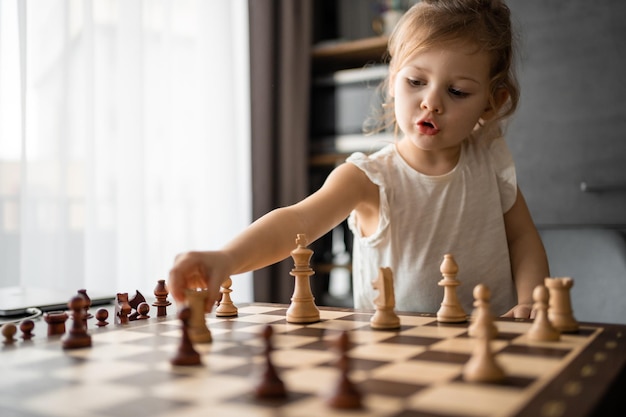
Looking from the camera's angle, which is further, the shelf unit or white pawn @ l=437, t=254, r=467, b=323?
the shelf unit

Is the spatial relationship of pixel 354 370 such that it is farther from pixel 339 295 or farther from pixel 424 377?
pixel 339 295

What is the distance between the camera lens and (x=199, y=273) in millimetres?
1084

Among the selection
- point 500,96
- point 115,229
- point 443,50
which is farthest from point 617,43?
point 115,229

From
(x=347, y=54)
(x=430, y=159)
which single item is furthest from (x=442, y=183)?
(x=347, y=54)

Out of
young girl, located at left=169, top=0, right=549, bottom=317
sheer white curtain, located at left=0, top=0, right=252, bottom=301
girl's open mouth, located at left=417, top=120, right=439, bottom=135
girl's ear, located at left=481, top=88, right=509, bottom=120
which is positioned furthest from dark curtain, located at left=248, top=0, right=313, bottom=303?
girl's open mouth, located at left=417, top=120, right=439, bottom=135

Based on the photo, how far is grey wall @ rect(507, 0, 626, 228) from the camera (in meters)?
2.35

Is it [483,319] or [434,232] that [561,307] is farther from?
[434,232]

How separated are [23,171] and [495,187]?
1471 mm

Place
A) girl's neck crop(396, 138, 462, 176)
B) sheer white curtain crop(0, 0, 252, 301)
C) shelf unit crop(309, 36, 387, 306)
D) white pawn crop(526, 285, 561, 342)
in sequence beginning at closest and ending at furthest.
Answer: white pawn crop(526, 285, 561, 342) → girl's neck crop(396, 138, 462, 176) → sheer white curtain crop(0, 0, 252, 301) → shelf unit crop(309, 36, 387, 306)

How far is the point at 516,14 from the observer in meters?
2.51

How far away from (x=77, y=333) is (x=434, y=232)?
101 cm

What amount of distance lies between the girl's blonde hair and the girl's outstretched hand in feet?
2.54

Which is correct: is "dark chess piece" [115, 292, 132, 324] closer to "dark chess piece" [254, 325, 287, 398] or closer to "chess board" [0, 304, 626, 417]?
"chess board" [0, 304, 626, 417]

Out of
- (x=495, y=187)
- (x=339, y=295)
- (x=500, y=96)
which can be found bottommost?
(x=339, y=295)
